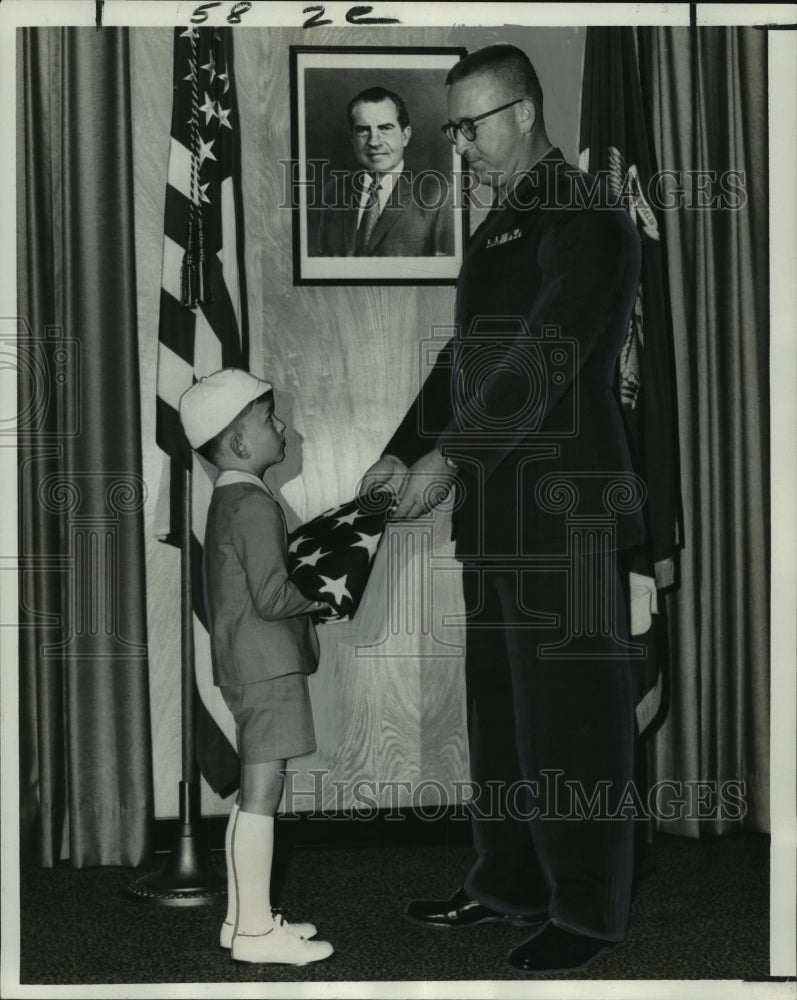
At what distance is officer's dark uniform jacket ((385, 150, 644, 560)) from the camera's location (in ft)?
6.95

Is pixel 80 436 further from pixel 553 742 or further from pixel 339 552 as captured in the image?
pixel 553 742

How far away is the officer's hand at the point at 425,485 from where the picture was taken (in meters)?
2.15

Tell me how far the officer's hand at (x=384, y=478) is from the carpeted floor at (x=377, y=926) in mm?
738

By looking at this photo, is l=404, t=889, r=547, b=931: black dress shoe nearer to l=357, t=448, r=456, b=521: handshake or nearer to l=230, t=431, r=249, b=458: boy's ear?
l=357, t=448, r=456, b=521: handshake

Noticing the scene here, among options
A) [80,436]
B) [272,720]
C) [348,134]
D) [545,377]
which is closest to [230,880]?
[272,720]

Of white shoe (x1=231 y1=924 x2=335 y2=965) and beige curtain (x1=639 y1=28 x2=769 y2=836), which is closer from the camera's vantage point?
white shoe (x1=231 y1=924 x2=335 y2=965)

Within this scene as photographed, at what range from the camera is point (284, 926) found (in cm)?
210

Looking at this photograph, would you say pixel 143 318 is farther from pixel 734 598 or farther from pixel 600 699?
pixel 734 598

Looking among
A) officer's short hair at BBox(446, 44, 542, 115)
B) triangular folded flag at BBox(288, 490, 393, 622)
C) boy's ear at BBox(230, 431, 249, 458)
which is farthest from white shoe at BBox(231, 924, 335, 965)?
officer's short hair at BBox(446, 44, 542, 115)

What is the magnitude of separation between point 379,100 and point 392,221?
9.6 inches

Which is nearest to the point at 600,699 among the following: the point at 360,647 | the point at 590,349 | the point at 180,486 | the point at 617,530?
the point at 617,530

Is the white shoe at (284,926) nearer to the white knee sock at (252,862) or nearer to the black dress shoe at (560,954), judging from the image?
the white knee sock at (252,862)

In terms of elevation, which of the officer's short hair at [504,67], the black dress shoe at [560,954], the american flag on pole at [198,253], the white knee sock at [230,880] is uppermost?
the officer's short hair at [504,67]

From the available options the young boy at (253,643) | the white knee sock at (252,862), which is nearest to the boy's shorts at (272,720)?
the young boy at (253,643)
